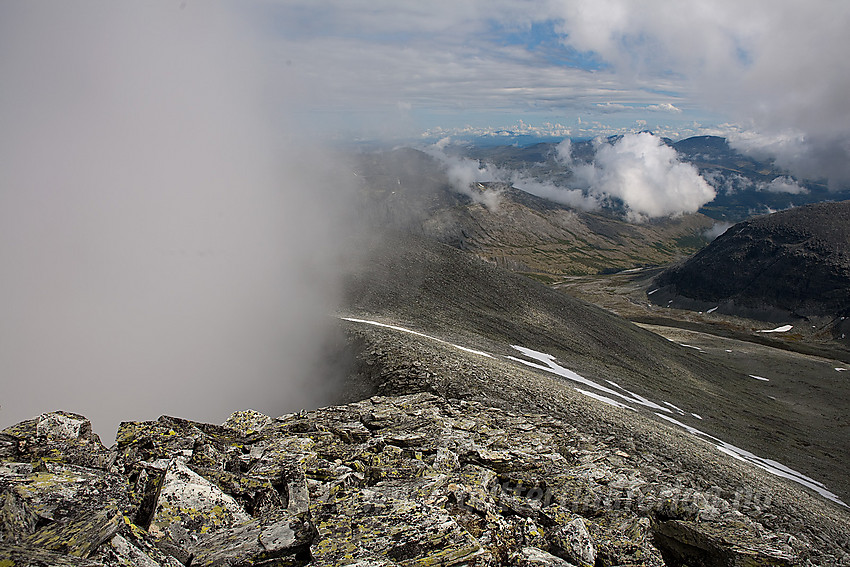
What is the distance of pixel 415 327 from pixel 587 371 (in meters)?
18.7

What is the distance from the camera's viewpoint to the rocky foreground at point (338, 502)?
865 centimetres

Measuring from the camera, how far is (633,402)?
41.0 m

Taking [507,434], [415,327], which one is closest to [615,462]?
[507,434]

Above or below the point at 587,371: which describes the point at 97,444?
above

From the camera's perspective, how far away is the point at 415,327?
45531mm

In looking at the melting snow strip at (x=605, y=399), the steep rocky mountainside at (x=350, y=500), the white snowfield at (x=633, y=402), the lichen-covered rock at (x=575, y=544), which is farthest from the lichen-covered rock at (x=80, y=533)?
the melting snow strip at (x=605, y=399)

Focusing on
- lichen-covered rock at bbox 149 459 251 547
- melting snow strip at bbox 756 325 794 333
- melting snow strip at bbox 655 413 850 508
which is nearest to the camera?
lichen-covered rock at bbox 149 459 251 547

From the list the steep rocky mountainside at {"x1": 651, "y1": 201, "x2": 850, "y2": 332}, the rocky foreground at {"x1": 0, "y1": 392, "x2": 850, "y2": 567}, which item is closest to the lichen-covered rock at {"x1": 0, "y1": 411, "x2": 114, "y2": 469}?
the rocky foreground at {"x1": 0, "y1": 392, "x2": 850, "y2": 567}

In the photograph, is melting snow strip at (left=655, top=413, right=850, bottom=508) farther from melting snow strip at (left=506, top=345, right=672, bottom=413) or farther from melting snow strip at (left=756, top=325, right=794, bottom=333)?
melting snow strip at (left=756, top=325, right=794, bottom=333)

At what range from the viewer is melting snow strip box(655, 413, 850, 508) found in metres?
35.8

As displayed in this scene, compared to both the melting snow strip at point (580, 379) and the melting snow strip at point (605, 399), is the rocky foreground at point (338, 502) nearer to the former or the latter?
the melting snow strip at point (605, 399)

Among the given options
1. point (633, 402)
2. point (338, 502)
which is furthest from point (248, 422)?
point (633, 402)

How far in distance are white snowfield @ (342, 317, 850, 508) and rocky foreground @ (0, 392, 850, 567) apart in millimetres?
19722

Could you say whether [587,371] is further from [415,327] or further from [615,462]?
[615,462]
